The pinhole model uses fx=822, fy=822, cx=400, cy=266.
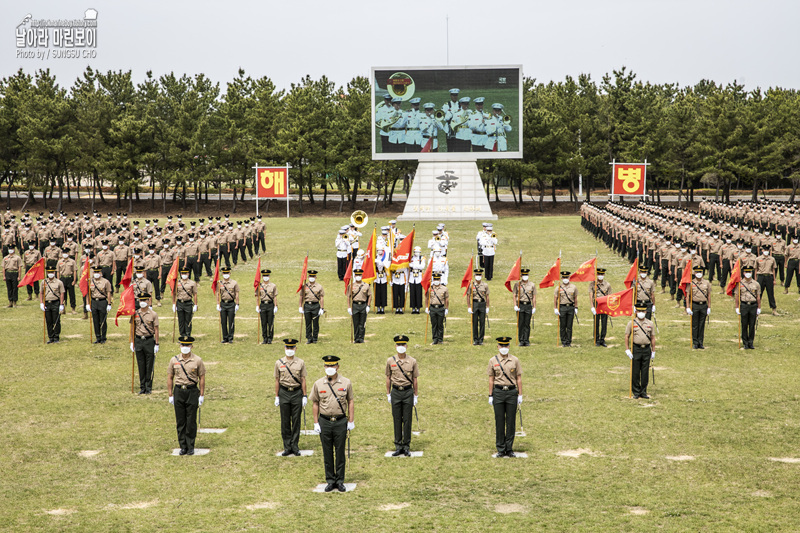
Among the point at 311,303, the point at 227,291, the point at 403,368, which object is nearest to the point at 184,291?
the point at 227,291

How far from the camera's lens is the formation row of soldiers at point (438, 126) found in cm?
4978

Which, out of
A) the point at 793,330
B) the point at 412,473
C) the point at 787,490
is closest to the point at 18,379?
the point at 412,473

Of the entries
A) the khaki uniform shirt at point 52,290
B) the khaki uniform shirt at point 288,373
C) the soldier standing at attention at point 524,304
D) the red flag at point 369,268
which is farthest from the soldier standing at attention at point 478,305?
the khaki uniform shirt at point 52,290

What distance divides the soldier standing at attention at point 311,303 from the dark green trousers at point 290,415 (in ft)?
23.7

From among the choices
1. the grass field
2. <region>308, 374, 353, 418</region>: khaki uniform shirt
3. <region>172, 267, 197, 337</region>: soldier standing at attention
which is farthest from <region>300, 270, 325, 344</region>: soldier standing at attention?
<region>308, 374, 353, 418</region>: khaki uniform shirt

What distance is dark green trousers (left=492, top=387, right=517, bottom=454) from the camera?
11.6m

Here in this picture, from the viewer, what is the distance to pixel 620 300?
17.6m

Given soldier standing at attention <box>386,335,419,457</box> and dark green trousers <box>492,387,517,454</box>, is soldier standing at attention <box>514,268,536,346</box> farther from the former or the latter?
soldier standing at attention <box>386,335,419,457</box>

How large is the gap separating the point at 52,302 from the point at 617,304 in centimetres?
1296

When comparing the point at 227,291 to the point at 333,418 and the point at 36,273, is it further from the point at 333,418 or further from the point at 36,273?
the point at 333,418

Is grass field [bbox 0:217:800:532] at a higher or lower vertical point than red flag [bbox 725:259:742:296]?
lower

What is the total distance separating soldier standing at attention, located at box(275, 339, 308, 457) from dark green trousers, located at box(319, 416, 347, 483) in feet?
4.00

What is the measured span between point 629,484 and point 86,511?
263 inches

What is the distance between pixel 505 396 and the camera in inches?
462
